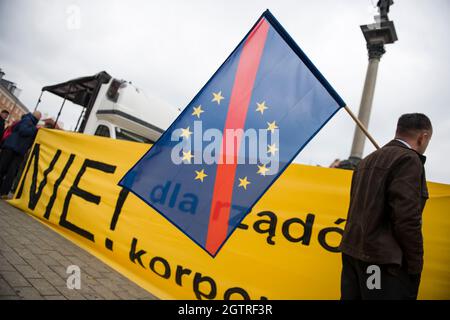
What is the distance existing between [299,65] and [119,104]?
514cm

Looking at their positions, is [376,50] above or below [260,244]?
above

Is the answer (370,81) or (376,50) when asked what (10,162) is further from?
(376,50)

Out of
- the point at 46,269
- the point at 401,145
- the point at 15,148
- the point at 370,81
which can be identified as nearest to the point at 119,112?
the point at 15,148

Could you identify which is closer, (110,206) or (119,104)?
(110,206)

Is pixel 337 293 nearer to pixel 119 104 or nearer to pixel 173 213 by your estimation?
pixel 173 213

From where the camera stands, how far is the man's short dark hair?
2068 mm

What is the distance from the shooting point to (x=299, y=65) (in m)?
2.43

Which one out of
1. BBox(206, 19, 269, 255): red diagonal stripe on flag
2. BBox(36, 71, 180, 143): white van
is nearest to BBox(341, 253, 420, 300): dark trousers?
BBox(206, 19, 269, 255): red diagonal stripe on flag

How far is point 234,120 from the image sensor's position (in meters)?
2.41

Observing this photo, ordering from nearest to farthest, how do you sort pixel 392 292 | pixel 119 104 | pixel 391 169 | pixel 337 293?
pixel 392 292
pixel 391 169
pixel 337 293
pixel 119 104

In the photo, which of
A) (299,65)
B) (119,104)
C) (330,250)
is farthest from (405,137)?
(119,104)

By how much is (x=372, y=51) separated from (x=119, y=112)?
892cm

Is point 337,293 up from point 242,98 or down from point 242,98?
down

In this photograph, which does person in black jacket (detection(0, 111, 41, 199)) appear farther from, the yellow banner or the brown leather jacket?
the brown leather jacket
